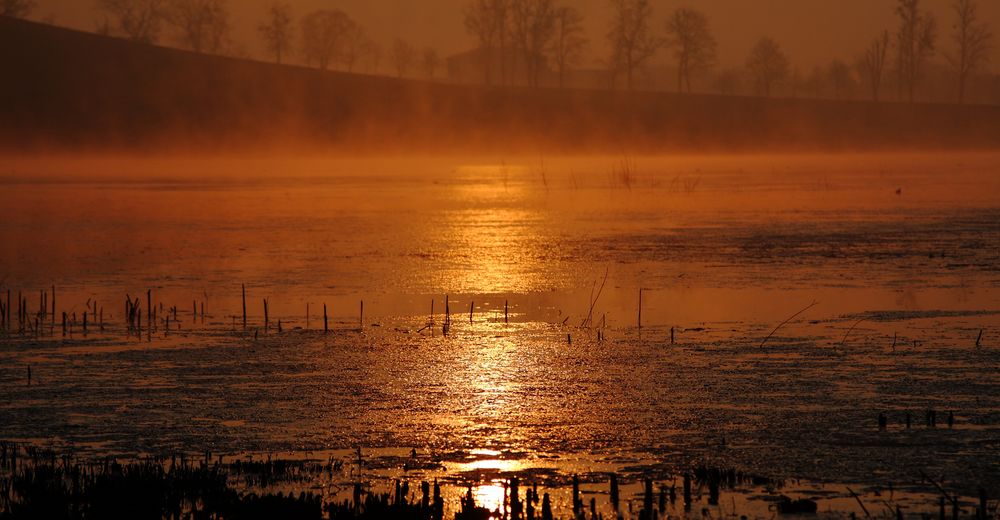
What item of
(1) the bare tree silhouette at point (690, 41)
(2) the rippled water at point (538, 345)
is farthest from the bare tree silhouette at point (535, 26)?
(2) the rippled water at point (538, 345)

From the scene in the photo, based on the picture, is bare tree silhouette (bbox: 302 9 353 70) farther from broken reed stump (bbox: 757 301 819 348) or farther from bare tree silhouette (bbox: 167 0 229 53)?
broken reed stump (bbox: 757 301 819 348)

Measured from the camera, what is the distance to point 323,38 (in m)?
131

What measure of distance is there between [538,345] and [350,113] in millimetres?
84174

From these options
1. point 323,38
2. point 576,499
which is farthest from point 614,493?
point 323,38

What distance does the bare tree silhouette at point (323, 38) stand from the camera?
430 feet

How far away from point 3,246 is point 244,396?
13762 millimetres

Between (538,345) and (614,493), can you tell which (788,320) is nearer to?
(538,345)

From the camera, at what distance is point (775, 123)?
10225 centimetres

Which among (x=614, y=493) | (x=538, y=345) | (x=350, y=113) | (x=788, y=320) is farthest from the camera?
(x=350, y=113)

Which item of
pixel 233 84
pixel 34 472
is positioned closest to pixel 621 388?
pixel 34 472

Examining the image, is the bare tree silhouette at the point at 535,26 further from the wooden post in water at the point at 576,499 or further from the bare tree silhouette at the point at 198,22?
the wooden post in water at the point at 576,499

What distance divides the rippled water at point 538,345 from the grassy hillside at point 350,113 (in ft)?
203

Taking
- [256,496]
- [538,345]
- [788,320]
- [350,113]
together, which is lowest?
[256,496]

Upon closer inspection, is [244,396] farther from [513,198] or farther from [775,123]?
[775,123]
